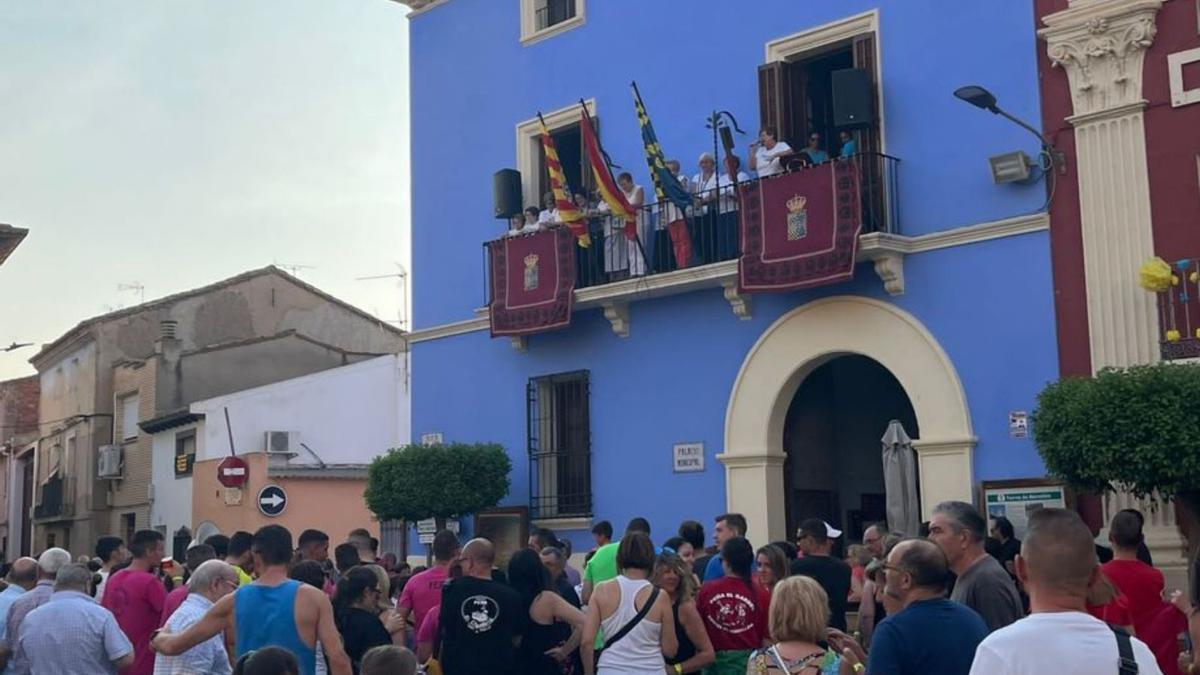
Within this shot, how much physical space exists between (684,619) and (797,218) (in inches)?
298

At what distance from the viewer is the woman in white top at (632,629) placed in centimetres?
841

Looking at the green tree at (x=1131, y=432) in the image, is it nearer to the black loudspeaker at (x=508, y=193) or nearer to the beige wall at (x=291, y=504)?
the black loudspeaker at (x=508, y=193)

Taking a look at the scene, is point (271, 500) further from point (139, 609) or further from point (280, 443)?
point (139, 609)

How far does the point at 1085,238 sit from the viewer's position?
45.4 feet

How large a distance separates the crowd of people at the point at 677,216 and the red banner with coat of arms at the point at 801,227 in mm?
301

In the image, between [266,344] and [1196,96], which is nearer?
[1196,96]

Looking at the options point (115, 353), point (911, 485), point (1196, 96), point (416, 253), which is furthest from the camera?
point (115, 353)

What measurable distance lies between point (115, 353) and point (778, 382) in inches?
1029

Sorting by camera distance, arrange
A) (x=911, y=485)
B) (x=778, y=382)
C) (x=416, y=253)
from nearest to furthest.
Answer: (x=911, y=485) → (x=778, y=382) → (x=416, y=253)

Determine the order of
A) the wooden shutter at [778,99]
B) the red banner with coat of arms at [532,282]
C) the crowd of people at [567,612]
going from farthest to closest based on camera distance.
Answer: the red banner with coat of arms at [532,282] < the wooden shutter at [778,99] < the crowd of people at [567,612]

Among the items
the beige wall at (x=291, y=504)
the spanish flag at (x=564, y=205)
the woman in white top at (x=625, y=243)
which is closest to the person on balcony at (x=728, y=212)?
the woman in white top at (x=625, y=243)

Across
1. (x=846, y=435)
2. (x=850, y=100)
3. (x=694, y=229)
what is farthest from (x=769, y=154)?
(x=846, y=435)

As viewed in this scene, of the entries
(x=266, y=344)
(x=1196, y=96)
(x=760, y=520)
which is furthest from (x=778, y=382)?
(x=266, y=344)

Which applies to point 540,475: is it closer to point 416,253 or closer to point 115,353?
point 416,253
